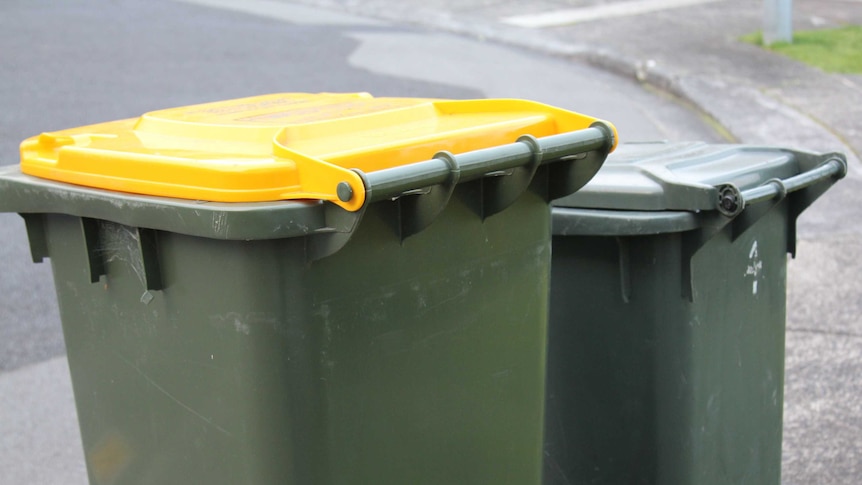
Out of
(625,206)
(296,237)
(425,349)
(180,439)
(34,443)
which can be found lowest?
(34,443)

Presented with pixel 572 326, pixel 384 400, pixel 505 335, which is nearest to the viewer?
pixel 384 400

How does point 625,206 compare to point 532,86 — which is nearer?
point 625,206

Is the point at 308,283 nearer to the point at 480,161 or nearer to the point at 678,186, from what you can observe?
the point at 480,161

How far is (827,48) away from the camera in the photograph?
11.5 metres

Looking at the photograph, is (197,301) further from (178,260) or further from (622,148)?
(622,148)

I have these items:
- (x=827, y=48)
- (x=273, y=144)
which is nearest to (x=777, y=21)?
(x=827, y=48)

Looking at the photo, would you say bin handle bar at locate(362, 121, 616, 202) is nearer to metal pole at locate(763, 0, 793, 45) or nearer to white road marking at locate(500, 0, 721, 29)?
metal pole at locate(763, 0, 793, 45)

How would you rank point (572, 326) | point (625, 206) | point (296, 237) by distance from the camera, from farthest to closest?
point (572, 326)
point (625, 206)
point (296, 237)

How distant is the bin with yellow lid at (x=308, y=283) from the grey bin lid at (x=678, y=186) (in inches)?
11.1

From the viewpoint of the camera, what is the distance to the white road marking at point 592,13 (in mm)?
13477

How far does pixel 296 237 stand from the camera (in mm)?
1824

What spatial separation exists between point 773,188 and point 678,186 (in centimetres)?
28

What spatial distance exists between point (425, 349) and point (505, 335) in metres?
0.25

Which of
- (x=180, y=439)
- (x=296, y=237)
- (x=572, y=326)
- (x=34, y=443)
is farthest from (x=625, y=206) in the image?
(x=34, y=443)
